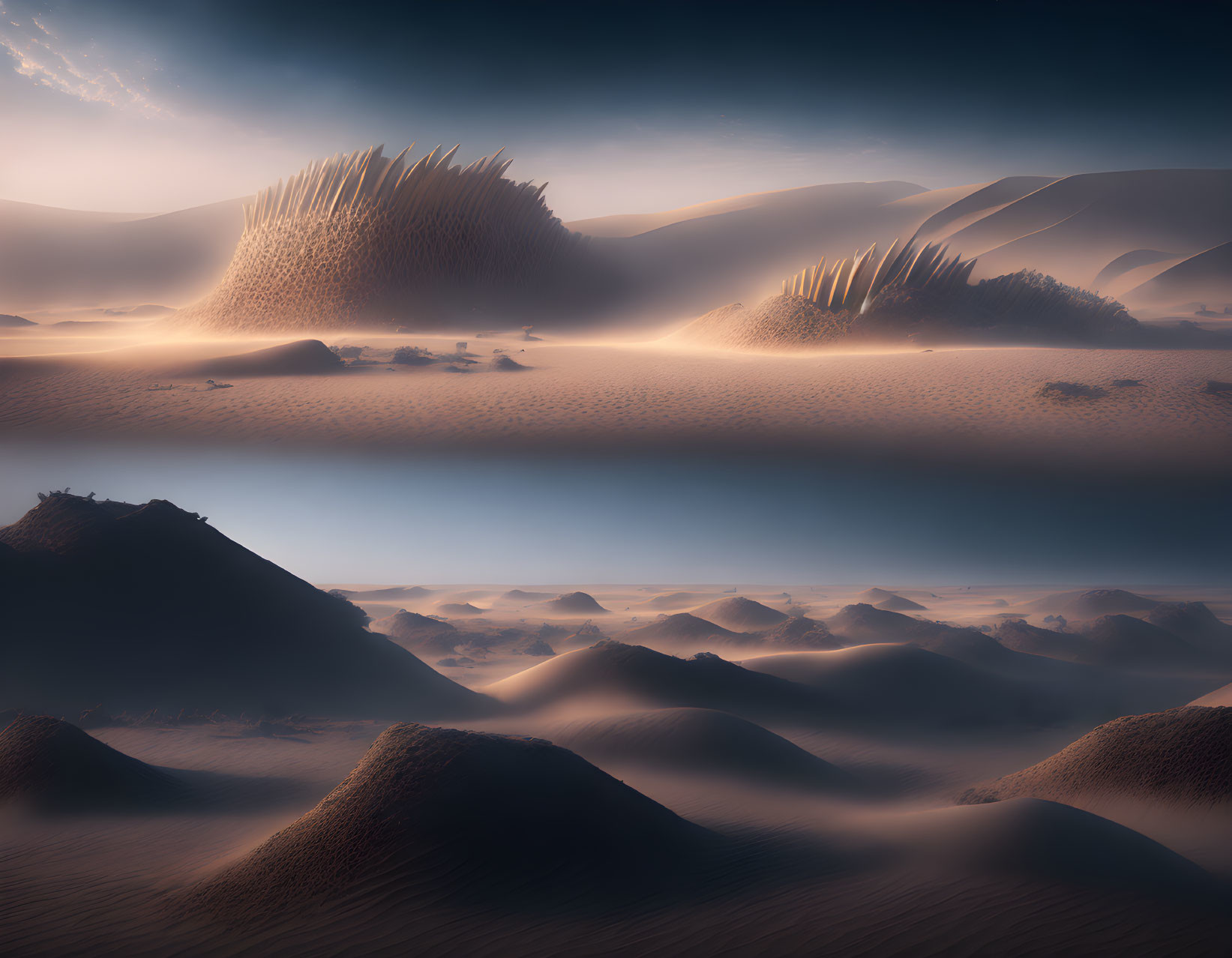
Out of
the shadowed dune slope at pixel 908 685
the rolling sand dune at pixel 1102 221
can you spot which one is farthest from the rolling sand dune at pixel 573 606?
the rolling sand dune at pixel 1102 221

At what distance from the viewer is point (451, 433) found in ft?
30.2

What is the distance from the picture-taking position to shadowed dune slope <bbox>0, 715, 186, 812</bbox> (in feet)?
26.7

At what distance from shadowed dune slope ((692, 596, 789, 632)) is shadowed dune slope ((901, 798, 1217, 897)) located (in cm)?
1989

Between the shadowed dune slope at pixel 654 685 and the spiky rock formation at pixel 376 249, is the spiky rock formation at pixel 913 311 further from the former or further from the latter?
the shadowed dune slope at pixel 654 685

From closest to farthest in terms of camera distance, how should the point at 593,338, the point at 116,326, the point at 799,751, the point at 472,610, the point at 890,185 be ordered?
the point at 799,751 < the point at 593,338 < the point at 116,326 < the point at 472,610 < the point at 890,185

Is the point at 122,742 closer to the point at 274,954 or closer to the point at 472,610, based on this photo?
the point at 274,954

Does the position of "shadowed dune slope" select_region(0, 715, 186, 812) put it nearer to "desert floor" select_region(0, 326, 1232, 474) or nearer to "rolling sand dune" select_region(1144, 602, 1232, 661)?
"desert floor" select_region(0, 326, 1232, 474)

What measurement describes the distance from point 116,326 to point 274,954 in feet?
65.2

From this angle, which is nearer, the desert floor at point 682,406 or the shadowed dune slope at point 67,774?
the shadowed dune slope at point 67,774

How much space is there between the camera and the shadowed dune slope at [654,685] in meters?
14.4

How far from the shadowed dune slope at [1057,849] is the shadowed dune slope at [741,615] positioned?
19.9 metres

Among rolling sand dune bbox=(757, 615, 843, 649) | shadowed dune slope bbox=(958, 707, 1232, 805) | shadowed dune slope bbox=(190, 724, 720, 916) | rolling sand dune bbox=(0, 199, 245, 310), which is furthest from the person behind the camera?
rolling sand dune bbox=(0, 199, 245, 310)

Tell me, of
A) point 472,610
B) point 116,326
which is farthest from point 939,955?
point 472,610

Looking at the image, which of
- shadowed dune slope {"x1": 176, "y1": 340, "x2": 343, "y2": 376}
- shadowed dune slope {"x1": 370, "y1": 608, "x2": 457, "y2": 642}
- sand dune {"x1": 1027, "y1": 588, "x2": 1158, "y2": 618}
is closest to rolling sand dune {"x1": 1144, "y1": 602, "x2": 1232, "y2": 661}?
sand dune {"x1": 1027, "y1": 588, "x2": 1158, "y2": 618}
